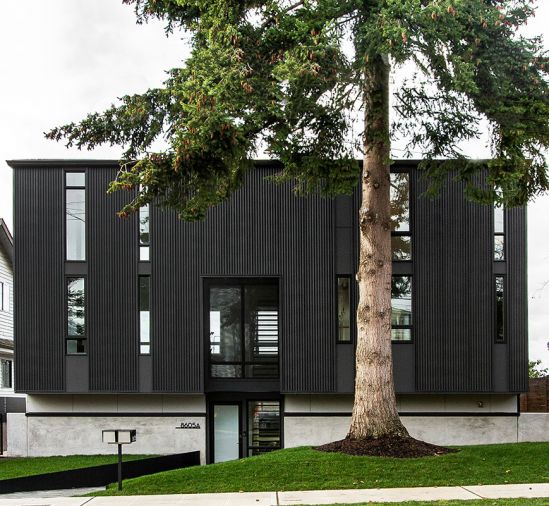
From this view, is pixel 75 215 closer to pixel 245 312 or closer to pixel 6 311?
pixel 245 312

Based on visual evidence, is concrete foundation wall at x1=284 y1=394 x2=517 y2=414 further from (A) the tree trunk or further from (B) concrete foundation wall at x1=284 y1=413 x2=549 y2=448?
(A) the tree trunk

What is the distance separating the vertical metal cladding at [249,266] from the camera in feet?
64.7

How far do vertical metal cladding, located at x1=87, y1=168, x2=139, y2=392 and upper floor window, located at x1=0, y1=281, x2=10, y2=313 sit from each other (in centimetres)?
1068

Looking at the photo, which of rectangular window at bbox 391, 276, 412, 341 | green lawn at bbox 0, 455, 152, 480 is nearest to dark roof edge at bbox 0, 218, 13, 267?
green lawn at bbox 0, 455, 152, 480

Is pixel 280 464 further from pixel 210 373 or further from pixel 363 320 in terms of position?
pixel 210 373

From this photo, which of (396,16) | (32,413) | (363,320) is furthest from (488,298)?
(32,413)

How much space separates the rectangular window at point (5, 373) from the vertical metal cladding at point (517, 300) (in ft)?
65.0

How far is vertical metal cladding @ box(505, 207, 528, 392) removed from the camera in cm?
1967

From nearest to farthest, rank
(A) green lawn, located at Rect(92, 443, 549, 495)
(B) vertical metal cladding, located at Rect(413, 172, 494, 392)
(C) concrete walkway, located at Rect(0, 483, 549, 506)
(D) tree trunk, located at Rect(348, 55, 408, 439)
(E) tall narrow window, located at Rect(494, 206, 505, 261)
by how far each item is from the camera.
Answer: (C) concrete walkway, located at Rect(0, 483, 549, 506), (A) green lawn, located at Rect(92, 443, 549, 495), (D) tree trunk, located at Rect(348, 55, 408, 439), (B) vertical metal cladding, located at Rect(413, 172, 494, 392), (E) tall narrow window, located at Rect(494, 206, 505, 261)

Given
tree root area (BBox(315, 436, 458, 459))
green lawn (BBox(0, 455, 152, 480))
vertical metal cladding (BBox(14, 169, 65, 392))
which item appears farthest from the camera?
vertical metal cladding (BBox(14, 169, 65, 392))

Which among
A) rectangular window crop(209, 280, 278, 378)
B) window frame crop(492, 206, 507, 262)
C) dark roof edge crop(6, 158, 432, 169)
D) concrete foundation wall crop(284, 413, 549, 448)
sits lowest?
concrete foundation wall crop(284, 413, 549, 448)

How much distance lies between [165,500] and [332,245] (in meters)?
10.3

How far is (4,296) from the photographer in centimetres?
2936

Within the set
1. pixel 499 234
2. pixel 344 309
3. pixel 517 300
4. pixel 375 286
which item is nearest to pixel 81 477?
pixel 375 286
